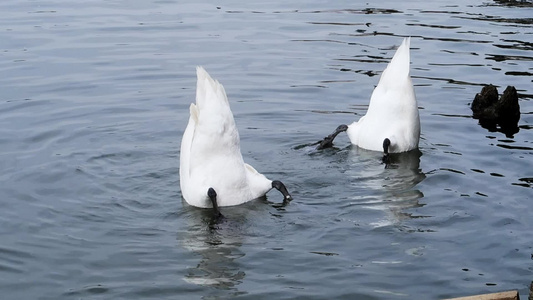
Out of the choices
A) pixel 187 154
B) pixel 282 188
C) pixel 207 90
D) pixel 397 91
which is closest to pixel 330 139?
pixel 397 91

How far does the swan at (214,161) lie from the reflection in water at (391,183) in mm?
905

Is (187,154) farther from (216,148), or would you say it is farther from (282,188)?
(282,188)

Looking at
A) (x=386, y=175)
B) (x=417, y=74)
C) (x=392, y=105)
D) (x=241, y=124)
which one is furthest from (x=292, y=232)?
(x=417, y=74)

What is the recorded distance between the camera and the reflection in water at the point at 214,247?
297 inches

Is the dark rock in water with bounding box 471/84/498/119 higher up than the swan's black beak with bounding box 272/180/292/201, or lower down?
higher up

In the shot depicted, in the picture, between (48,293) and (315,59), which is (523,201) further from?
(315,59)

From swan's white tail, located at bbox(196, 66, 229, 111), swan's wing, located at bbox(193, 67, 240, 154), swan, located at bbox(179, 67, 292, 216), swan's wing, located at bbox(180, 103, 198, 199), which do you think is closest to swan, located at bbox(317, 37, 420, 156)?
swan, located at bbox(179, 67, 292, 216)

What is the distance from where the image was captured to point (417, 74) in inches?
594

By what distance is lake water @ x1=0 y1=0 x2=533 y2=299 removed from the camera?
7656 mm

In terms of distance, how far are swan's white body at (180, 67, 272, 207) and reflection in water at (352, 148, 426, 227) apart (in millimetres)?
1090

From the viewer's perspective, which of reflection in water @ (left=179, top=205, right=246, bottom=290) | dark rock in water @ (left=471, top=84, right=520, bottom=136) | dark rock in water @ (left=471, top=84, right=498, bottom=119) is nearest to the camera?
reflection in water @ (left=179, top=205, right=246, bottom=290)

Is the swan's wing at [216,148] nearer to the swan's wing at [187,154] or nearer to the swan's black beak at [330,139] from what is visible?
the swan's wing at [187,154]

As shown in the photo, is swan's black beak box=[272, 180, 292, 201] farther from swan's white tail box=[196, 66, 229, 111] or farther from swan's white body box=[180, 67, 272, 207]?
swan's white tail box=[196, 66, 229, 111]

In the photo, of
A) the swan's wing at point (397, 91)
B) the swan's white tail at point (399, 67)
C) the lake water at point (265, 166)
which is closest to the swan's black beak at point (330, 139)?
the lake water at point (265, 166)
